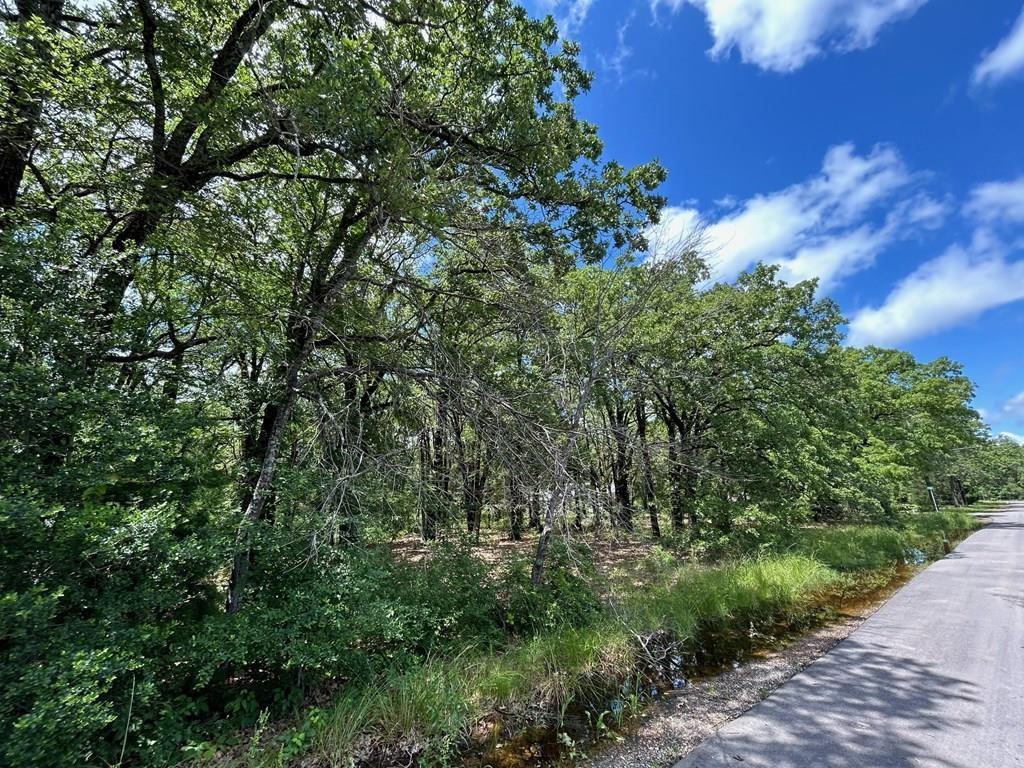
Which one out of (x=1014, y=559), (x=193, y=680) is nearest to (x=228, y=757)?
(x=193, y=680)

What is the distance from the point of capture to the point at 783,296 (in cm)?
1052

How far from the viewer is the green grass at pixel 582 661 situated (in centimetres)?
283

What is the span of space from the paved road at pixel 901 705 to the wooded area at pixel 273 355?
1989mm

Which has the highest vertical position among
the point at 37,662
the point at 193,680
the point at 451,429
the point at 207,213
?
the point at 207,213

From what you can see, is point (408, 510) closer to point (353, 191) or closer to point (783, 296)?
point (353, 191)

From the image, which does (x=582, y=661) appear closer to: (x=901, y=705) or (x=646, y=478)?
(x=901, y=705)

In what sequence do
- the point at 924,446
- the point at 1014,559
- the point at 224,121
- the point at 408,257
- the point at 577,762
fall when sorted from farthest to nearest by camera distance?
the point at 924,446, the point at 1014,559, the point at 408,257, the point at 224,121, the point at 577,762

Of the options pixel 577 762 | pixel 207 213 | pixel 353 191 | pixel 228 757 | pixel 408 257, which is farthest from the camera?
pixel 408 257

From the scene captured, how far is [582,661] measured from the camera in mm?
3805

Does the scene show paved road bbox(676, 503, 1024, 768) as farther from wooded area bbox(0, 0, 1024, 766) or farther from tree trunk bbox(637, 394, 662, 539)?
tree trunk bbox(637, 394, 662, 539)

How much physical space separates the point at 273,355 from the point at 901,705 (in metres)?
6.64

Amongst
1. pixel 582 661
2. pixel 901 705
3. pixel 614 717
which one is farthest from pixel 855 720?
pixel 582 661

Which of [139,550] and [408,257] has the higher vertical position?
[408,257]

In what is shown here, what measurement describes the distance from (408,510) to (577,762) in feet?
8.64
